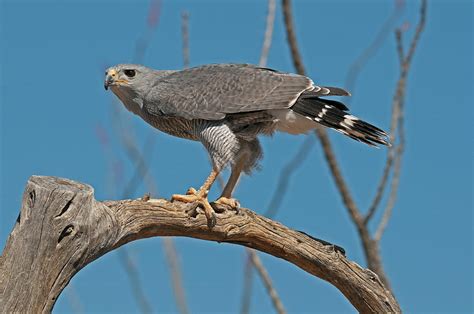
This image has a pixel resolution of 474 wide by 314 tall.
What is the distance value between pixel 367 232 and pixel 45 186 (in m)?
3.66

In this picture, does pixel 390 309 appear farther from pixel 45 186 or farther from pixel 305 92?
pixel 45 186

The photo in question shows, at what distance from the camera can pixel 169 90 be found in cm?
531

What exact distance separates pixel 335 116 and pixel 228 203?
0.85 meters

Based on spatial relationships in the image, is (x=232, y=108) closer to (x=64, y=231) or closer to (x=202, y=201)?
(x=202, y=201)

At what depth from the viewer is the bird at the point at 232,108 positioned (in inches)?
198

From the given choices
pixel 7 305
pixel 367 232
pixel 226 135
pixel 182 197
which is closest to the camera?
pixel 7 305

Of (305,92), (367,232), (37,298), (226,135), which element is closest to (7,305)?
(37,298)

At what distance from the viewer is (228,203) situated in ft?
16.3

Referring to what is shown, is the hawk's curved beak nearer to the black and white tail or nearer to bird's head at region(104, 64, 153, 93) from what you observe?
bird's head at region(104, 64, 153, 93)

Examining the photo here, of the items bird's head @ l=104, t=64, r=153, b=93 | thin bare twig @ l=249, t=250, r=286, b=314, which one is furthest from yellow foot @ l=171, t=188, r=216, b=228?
thin bare twig @ l=249, t=250, r=286, b=314

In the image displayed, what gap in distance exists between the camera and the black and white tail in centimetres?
500

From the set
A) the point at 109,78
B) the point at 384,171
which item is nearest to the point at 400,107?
the point at 384,171

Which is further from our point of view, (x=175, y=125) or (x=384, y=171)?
(x=384, y=171)

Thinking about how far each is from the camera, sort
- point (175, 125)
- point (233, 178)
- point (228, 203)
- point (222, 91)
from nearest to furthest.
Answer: point (228, 203) → point (222, 91) → point (175, 125) → point (233, 178)
